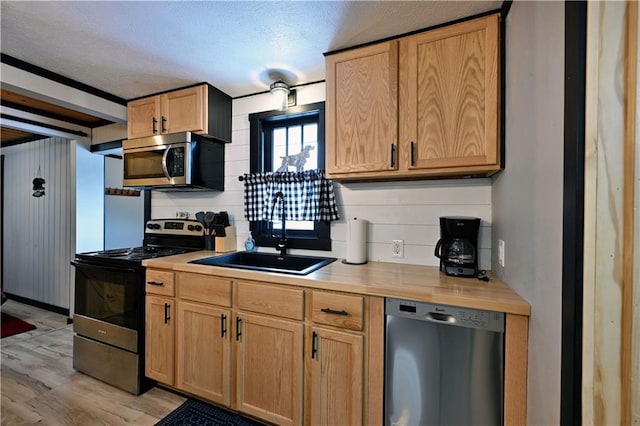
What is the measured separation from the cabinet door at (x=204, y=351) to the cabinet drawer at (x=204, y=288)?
0.05m

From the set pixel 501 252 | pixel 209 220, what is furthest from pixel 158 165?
pixel 501 252

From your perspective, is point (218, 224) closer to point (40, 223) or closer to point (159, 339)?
point (159, 339)

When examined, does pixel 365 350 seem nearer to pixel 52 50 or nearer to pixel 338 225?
pixel 338 225

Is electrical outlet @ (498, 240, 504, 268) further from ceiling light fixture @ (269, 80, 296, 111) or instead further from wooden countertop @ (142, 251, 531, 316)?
ceiling light fixture @ (269, 80, 296, 111)

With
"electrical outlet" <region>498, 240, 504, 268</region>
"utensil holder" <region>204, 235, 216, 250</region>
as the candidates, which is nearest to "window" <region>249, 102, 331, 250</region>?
"utensil holder" <region>204, 235, 216, 250</region>

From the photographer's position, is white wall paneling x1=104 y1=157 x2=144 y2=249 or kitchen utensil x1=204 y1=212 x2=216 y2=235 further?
white wall paneling x1=104 y1=157 x2=144 y2=249

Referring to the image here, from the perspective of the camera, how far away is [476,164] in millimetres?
1478

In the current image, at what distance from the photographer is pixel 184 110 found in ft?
7.65

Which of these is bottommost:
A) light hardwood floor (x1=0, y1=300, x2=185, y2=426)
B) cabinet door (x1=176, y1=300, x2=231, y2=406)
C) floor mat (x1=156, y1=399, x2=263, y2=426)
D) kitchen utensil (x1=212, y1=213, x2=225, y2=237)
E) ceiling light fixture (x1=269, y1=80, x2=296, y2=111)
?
light hardwood floor (x1=0, y1=300, x2=185, y2=426)

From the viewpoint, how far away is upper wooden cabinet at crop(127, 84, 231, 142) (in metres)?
2.28

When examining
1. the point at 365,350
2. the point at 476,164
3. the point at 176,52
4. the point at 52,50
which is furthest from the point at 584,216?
the point at 52,50

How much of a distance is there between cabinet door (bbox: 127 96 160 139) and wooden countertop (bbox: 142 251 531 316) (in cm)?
121

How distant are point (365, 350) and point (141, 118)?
103 inches

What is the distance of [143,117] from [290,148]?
1359mm
